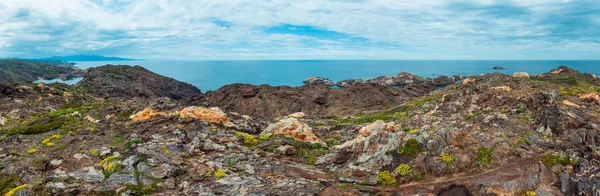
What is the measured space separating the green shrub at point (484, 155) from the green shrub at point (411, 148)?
239 cm

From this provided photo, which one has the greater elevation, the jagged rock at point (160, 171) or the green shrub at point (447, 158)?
the green shrub at point (447, 158)

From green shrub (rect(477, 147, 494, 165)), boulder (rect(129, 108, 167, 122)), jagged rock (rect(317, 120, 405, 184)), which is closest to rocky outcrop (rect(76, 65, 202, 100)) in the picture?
boulder (rect(129, 108, 167, 122))

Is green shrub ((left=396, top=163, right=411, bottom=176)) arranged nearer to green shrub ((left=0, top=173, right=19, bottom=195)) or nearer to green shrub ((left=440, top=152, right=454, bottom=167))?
green shrub ((left=440, top=152, right=454, bottom=167))

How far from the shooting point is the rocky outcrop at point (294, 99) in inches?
3021

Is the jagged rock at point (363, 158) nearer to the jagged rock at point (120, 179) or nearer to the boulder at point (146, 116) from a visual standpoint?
the jagged rock at point (120, 179)

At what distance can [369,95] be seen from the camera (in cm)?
8362

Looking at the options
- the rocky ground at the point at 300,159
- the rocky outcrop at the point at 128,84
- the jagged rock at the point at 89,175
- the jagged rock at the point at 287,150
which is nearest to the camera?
the rocky ground at the point at 300,159

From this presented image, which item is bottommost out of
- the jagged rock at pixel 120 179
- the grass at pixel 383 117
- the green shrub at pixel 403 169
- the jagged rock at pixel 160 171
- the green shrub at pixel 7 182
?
the grass at pixel 383 117

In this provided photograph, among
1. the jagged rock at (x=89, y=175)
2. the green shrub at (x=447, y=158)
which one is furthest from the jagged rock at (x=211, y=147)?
the green shrub at (x=447, y=158)

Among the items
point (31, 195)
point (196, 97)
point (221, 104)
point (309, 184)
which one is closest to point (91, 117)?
point (31, 195)

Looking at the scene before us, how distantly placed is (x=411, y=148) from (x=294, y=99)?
67.2m

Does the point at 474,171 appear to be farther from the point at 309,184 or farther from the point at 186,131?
the point at 186,131

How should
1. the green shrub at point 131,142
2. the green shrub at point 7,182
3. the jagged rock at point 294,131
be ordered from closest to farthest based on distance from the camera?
the green shrub at point 7,182
the green shrub at point 131,142
the jagged rock at point 294,131

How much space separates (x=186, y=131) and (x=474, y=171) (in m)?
16.1
